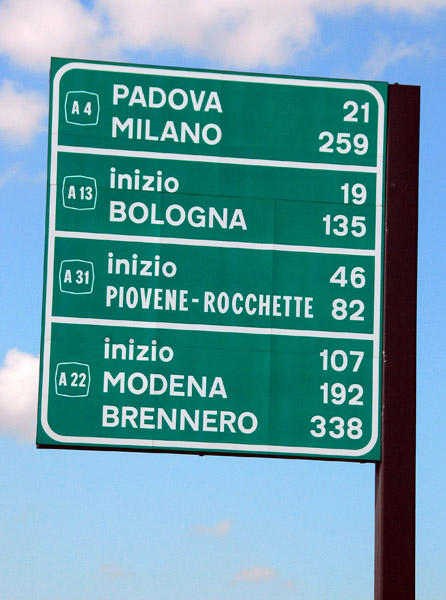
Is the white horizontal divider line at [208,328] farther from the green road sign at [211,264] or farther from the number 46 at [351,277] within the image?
the number 46 at [351,277]

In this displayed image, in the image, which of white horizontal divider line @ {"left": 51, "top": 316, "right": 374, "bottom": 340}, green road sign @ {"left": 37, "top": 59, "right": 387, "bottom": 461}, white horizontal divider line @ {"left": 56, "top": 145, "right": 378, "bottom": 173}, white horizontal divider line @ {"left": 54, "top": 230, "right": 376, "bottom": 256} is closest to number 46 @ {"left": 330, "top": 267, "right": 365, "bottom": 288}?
green road sign @ {"left": 37, "top": 59, "right": 387, "bottom": 461}

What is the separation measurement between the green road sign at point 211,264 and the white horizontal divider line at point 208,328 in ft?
0.05

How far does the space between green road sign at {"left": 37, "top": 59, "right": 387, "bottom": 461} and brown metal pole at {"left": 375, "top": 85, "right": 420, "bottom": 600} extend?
0.14 meters

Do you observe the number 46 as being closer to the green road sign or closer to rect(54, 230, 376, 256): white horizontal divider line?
the green road sign

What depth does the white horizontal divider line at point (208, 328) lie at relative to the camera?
1466cm

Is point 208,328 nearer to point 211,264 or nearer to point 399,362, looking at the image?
point 211,264

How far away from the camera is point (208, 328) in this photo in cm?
1475

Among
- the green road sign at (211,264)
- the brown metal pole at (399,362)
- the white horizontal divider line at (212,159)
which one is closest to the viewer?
the green road sign at (211,264)

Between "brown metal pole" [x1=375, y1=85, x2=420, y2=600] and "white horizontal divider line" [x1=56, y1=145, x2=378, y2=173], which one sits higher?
"white horizontal divider line" [x1=56, y1=145, x2=378, y2=173]

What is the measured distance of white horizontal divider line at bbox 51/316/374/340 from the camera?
48.1ft

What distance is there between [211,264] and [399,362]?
2.14 m

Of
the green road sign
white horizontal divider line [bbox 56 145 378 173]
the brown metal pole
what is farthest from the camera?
white horizontal divider line [bbox 56 145 378 173]

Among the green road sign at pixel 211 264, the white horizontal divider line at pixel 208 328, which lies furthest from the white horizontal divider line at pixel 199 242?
the white horizontal divider line at pixel 208 328

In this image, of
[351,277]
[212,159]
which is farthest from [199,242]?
[351,277]
